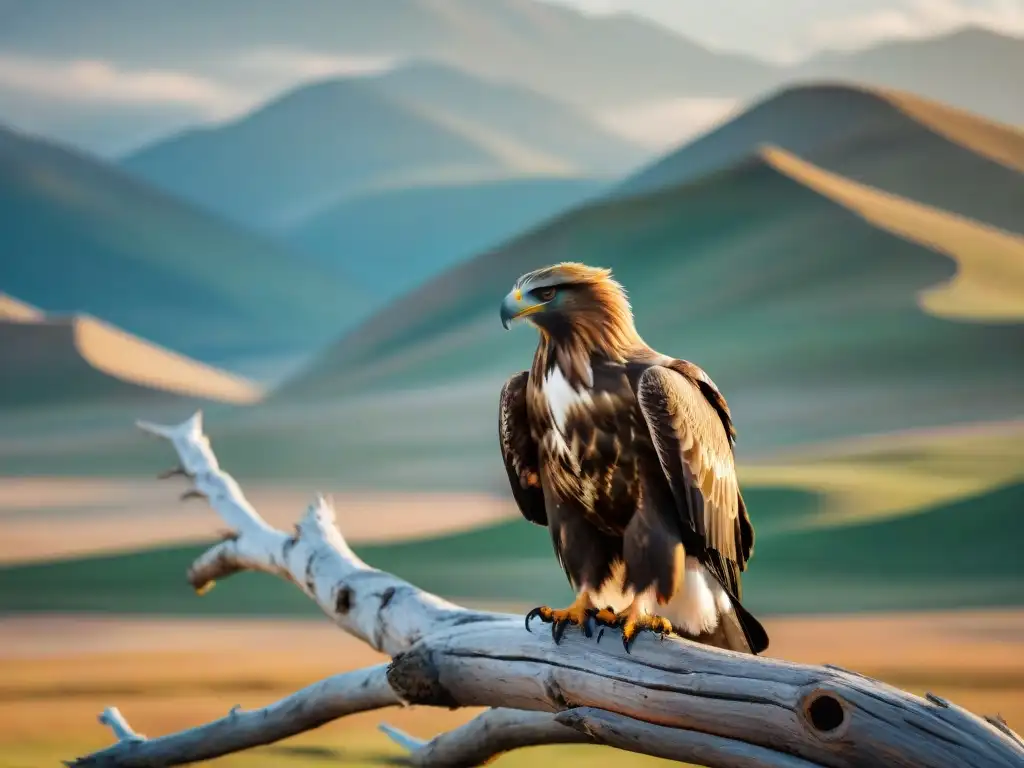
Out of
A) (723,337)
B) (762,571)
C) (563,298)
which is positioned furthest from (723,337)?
(563,298)

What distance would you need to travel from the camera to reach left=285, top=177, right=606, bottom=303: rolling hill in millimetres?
20781

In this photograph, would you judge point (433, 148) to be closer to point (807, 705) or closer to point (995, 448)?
point (995, 448)

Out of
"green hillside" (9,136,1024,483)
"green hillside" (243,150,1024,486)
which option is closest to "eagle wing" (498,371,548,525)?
"green hillside" (9,136,1024,483)

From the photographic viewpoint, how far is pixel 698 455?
2754 mm

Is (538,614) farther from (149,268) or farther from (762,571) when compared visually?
(149,268)

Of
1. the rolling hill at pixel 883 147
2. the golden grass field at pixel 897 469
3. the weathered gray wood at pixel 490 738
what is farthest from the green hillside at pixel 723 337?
the weathered gray wood at pixel 490 738

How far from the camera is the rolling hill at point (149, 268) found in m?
17.9

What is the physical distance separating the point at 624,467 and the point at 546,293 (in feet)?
1.33

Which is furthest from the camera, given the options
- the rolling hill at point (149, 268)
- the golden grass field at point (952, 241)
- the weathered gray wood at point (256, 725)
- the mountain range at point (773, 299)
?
the rolling hill at point (149, 268)

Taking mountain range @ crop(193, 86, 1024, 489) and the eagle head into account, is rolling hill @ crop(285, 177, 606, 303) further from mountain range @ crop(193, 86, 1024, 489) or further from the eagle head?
the eagle head

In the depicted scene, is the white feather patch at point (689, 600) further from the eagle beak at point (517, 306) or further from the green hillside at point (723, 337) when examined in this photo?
the green hillside at point (723, 337)

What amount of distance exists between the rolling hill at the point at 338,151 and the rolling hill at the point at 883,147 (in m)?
3.04

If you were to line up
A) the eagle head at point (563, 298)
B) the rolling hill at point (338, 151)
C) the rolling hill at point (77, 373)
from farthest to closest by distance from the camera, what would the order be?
the rolling hill at point (338, 151)
the rolling hill at point (77, 373)
the eagle head at point (563, 298)

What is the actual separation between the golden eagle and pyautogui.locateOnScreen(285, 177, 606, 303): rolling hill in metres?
17.8
